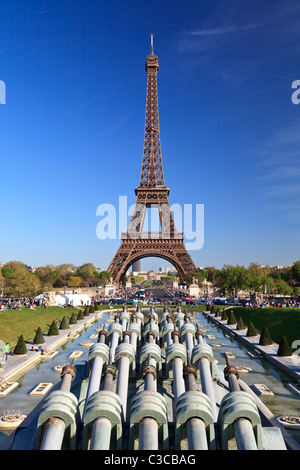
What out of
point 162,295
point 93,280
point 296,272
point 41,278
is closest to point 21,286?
point 162,295

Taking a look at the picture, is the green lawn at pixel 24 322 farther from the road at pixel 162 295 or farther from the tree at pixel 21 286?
the road at pixel 162 295

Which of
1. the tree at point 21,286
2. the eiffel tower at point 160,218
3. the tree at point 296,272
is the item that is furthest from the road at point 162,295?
the tree at point 296,272

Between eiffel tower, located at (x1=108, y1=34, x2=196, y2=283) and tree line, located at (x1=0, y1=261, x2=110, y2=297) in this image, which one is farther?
eiffel tower, located at (x1=108, y1=34, x2=196, y2=283)

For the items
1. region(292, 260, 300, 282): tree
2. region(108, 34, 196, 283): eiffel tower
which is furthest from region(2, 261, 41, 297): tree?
region(292, 260, 300, 282): tree

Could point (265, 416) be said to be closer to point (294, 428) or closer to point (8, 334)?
point (294, 428)

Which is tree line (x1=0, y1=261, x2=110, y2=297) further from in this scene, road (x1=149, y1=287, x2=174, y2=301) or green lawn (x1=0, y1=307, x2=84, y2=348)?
road (x1=149, y1=287, x2=174, y2=301)

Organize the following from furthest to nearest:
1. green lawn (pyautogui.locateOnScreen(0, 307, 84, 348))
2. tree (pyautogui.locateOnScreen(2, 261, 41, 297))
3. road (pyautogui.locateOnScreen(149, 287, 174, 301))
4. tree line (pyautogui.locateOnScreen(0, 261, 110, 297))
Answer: road (pyautogui.locateOnScreen(149, 287, 174, 301))
tree line (pyautogui.locateOnScreen(0, 261, 110, 297))
tree (pyautogui.locateOnScreen(2, 261, 41, 297))
green lawn (pyautogui.locateOnScreen(0, 307, 84, 348))

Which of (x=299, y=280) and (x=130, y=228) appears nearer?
(x=130, y=228)

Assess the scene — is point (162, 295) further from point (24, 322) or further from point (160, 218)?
point (24, 322)
